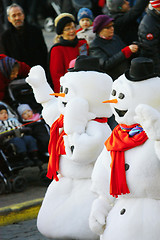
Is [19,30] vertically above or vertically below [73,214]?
above

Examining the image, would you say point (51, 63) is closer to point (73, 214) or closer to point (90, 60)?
point (90, 60)

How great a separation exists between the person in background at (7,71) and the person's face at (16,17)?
76cm

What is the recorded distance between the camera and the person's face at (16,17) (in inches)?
356

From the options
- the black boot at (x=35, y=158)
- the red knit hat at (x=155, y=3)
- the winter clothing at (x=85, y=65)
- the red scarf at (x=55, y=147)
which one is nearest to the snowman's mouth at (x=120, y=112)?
the winter clothing at (x=85, y=65)

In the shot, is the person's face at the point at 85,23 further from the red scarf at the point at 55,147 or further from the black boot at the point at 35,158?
the red scarf at the point at 55,147

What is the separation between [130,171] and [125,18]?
4.52 m

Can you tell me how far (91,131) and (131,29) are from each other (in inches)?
148

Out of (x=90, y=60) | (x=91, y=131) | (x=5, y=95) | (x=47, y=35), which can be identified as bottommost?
(x=47, y=35)

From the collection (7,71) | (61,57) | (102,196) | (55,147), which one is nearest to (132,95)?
(102,196)

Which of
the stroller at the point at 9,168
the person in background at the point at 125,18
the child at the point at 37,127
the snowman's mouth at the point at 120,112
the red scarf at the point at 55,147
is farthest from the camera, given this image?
the person in background at the point at 125,18

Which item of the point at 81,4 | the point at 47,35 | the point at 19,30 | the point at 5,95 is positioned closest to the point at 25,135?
the point at 5,95

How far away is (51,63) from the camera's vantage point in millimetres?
8172

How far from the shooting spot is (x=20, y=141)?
8.05 m

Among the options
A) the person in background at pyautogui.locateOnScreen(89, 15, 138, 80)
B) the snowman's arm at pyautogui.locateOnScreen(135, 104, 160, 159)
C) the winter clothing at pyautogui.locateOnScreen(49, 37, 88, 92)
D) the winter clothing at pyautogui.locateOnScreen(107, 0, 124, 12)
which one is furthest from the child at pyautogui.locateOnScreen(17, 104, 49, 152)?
the snowman's arm at pyautogui.locateOnScreen(135, 104, 160, 159)
